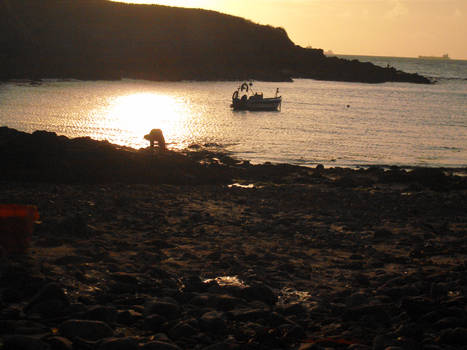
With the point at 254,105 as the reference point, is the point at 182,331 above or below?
below

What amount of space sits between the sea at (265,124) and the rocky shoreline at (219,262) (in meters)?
11.1

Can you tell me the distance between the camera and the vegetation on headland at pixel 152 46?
360 ft

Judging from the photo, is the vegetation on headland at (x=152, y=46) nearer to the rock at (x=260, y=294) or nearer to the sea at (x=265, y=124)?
the sea at (x=265, y=124)

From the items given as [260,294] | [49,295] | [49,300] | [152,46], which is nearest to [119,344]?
[49,300]

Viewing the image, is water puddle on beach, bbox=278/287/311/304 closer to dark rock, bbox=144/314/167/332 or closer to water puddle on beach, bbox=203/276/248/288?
water puddle on beach, bbox=203/276/248/288

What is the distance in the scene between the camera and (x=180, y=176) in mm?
19953

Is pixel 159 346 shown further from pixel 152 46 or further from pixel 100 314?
pixel 152 46

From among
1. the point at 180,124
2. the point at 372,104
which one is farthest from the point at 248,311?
the point at 372,104

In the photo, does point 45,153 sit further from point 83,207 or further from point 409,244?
point 409,244

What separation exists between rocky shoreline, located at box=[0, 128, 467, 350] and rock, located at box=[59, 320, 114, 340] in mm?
16

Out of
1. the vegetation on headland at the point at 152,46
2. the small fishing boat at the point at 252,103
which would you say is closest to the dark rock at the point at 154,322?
the small fishing boat at the point at 252,103

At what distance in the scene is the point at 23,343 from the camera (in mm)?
6496

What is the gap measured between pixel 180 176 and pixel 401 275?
1105cm

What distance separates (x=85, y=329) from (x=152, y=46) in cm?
12811
